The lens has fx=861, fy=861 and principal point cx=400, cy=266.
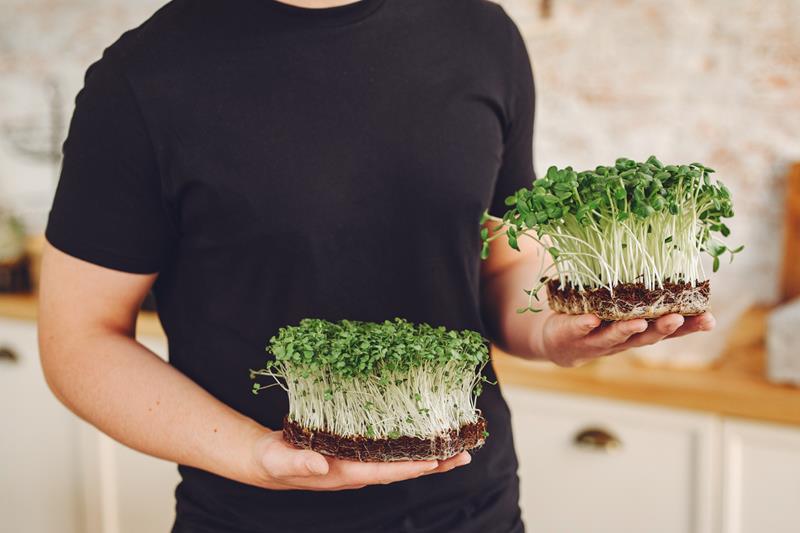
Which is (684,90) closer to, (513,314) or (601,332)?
(513,314)

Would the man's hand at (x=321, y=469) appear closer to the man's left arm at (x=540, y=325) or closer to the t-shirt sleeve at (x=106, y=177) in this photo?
the man's left arm at (x=540, y=325)

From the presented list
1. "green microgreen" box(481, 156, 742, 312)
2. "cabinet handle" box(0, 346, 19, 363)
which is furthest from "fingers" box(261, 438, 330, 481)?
"cabinet handle" box(0, 346, 19, 363)

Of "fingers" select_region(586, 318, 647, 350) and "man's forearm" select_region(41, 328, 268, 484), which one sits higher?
"fingers" select_region(586, 318, 647, 350)

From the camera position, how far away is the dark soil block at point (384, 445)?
906 millimetres

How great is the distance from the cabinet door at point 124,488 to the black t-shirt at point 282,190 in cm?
145

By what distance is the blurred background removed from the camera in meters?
1.82

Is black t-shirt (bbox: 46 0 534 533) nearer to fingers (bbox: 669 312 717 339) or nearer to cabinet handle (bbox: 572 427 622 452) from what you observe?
fingers (bbox: 669 312 717 339)

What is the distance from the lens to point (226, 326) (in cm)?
111

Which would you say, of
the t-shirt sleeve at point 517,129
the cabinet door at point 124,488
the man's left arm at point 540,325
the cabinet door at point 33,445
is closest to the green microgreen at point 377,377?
the man's left arm at point 540,325

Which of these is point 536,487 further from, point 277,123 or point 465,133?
point 277,123

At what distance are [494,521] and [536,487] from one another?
925mm

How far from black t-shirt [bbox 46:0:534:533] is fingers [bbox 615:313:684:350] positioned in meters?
0.27

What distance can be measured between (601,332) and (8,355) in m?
2.26

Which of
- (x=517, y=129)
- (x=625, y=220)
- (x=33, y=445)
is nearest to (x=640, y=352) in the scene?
(x=517, y=129)
